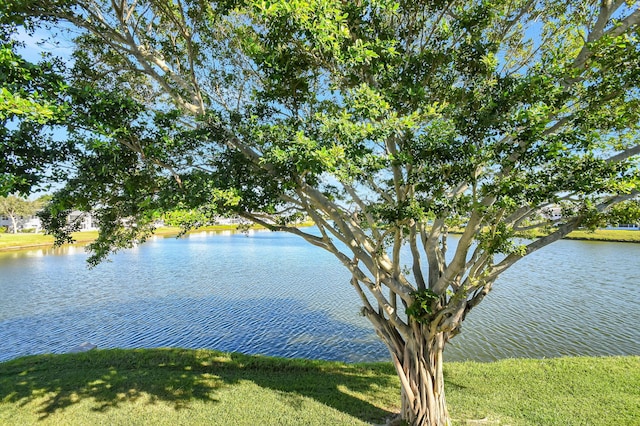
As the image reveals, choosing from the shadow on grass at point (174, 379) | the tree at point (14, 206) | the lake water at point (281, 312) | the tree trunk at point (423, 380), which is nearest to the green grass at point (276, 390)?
the shadow on grass at point (174, 379)

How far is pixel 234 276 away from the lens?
918 inches

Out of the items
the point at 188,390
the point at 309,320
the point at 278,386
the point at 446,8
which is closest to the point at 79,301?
the point at 309,320

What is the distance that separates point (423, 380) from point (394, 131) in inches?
170

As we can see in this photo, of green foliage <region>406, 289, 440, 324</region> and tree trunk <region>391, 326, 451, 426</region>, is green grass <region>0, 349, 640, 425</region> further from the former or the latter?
green foliage <region>406, 289, 440, 324</region>

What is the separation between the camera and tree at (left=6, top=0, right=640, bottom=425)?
4.55 metres

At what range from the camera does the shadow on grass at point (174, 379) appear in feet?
25.0

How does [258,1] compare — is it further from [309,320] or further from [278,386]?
[309,320]

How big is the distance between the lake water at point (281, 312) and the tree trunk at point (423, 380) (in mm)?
4992

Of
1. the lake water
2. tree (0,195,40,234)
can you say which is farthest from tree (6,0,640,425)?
tree (0,195,40,234)

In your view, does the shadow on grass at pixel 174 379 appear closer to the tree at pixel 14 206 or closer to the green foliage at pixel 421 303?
the green foliage at pixel 421 303

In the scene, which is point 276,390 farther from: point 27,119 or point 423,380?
point 27,119

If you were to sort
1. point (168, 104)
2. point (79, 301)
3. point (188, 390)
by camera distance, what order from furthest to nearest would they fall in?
point (79, 301) → point (168, 104) → point (188, 390)

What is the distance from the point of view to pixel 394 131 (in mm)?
4867

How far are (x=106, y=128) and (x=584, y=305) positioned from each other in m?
18.6
